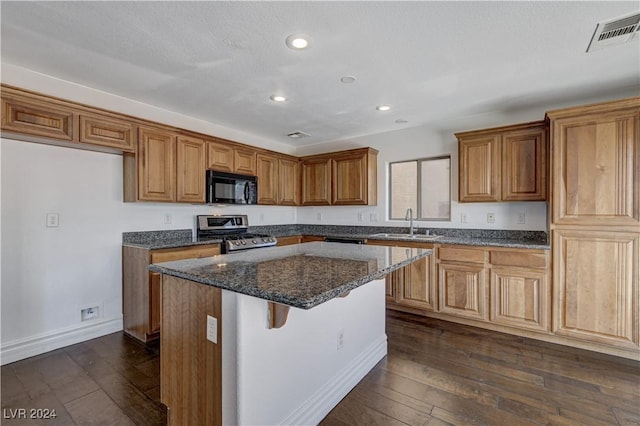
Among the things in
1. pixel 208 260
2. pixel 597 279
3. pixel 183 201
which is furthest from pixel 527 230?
pixel 183 201

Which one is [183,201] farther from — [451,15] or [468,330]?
[468,330]

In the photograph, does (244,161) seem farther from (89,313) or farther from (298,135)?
(89,313)

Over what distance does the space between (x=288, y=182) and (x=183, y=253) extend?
2148 mm

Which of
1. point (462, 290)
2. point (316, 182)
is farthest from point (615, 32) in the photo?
point (316, 182)

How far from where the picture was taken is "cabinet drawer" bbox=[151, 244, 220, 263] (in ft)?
9.46

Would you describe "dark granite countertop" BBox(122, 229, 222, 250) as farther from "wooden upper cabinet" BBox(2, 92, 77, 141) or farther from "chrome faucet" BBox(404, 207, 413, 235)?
"chrome faucet" BBox(404, 207, 413, 235)

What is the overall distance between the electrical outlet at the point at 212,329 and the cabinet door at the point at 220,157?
2.58 metres

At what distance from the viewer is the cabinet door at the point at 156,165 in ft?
10.0

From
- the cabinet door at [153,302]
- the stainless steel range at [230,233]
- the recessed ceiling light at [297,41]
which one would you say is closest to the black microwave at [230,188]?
the stainless steel range at [230,233]

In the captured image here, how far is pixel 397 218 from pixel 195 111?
9.86 feet

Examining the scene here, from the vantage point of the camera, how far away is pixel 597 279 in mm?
2627

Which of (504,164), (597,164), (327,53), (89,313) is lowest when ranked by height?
(89,313)

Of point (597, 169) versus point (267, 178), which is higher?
point (267, 178)

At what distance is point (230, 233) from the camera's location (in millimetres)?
4184
